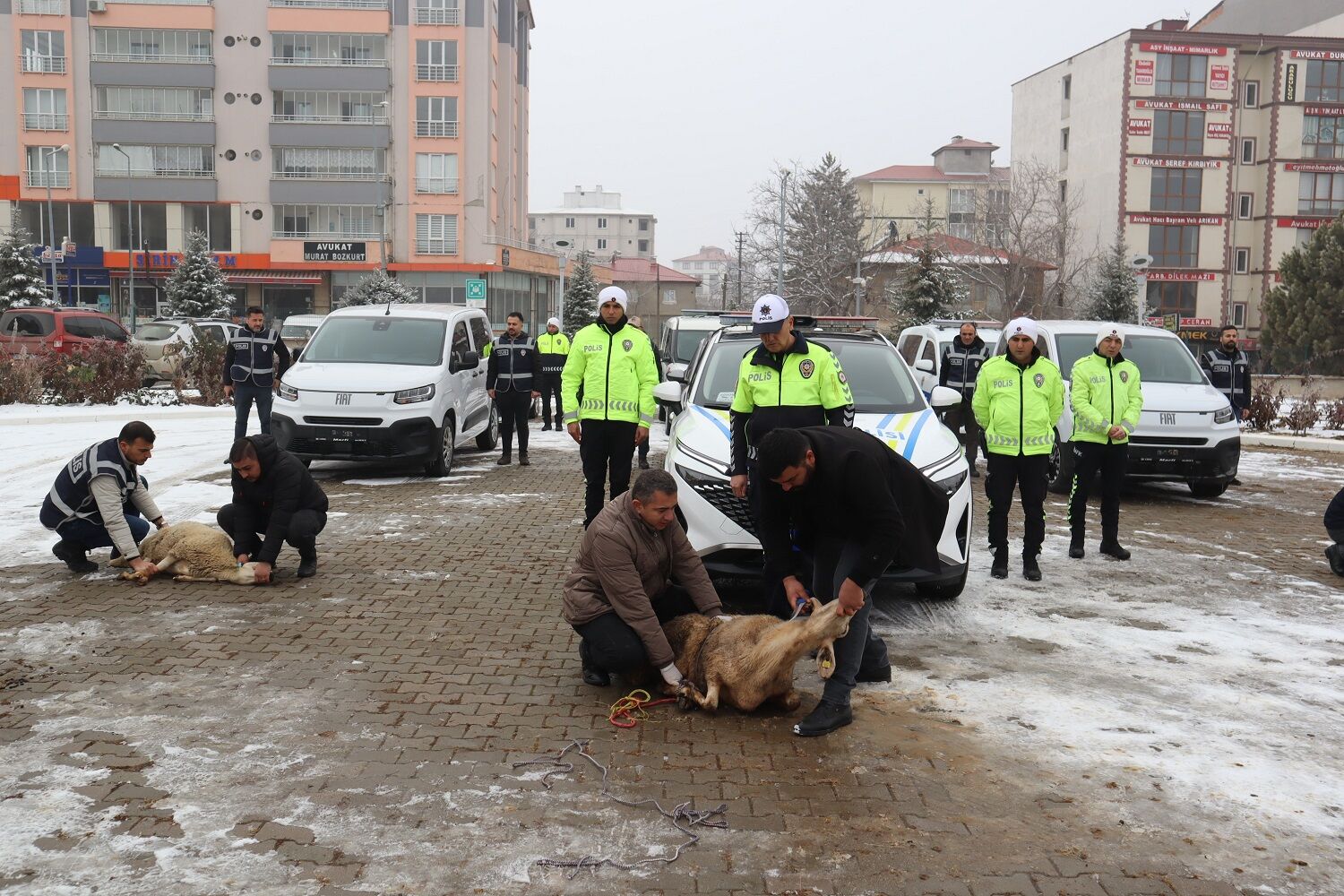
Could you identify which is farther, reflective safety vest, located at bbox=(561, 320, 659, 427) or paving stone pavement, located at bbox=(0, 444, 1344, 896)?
reflective safety vest, located at bbox=(561, 320, 659, 427)

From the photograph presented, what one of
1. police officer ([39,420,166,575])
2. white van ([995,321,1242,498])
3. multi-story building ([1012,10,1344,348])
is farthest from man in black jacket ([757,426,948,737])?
multi-story building ([1012,10,1344,348])

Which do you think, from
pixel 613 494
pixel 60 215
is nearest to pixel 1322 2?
pixel 60 215

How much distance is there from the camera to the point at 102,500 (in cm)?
778

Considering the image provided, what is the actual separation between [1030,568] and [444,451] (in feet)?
23.6

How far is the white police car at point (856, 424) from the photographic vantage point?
23.8ft

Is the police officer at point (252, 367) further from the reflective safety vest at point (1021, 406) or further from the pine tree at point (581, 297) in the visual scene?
the pine tree at point (581, 297)

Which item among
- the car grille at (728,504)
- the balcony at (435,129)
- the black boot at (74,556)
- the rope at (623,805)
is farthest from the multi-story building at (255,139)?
the rope at (623,805)

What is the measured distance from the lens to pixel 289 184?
193 ft

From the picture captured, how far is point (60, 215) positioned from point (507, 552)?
58.6m

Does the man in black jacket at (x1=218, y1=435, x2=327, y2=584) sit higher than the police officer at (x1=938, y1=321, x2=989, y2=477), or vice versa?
the police officer at (x1=938, y1=321, x2=989, y2=477)

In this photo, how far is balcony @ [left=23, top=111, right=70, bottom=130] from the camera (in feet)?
191

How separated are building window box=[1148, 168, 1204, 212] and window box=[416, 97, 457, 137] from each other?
125 feet

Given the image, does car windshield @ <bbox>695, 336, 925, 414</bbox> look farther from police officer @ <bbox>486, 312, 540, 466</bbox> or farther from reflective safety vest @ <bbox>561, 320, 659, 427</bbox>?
police officer @ <bbox>486, 312, 540, 466</bbox>

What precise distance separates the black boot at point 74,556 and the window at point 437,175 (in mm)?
53489
